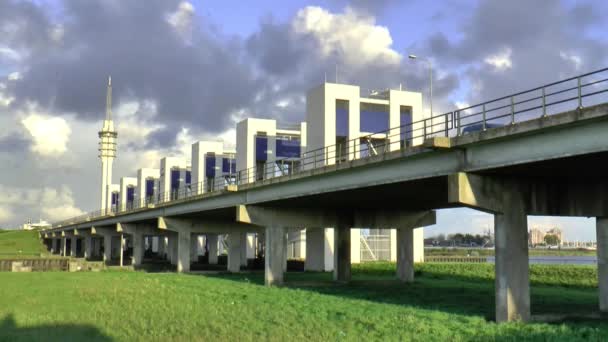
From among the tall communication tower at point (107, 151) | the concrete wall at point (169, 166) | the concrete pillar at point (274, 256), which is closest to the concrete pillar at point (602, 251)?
the concrete pillar at point (274, 256)

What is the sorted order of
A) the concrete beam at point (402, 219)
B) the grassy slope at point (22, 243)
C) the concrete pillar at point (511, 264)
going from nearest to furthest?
1. the concrete pillar at point (511, 264)
2. the concrete beam at point (402, 219)
3. the grassy slope at point (22, 243)

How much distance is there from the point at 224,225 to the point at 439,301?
37.4 metres

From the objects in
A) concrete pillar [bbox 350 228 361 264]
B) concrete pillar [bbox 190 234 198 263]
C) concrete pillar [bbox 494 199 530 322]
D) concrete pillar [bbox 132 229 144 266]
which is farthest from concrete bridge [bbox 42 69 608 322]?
concrete pillar [bbox 190 234 198 263]

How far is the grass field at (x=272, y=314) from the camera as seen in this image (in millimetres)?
18297

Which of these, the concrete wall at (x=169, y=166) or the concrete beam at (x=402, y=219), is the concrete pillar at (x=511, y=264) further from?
the concrete wall at (x=169, y=166)

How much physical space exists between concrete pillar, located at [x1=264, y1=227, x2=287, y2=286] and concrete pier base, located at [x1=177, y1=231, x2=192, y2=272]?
21.5m

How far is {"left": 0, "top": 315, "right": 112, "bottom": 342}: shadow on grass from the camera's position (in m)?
17.7

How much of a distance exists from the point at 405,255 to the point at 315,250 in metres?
17.9

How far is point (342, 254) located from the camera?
45.0 meters

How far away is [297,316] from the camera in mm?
22750

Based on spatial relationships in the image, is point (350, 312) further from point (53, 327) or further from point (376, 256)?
point (376, 256)

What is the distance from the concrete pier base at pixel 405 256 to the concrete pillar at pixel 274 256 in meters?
7.99

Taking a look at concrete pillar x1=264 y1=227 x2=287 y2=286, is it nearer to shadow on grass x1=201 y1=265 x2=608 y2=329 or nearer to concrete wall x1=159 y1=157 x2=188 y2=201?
shadow on grass x1=201 y1=265 x2=608 y2=329

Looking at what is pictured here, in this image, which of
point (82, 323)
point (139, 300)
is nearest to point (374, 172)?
point (139, 300)
